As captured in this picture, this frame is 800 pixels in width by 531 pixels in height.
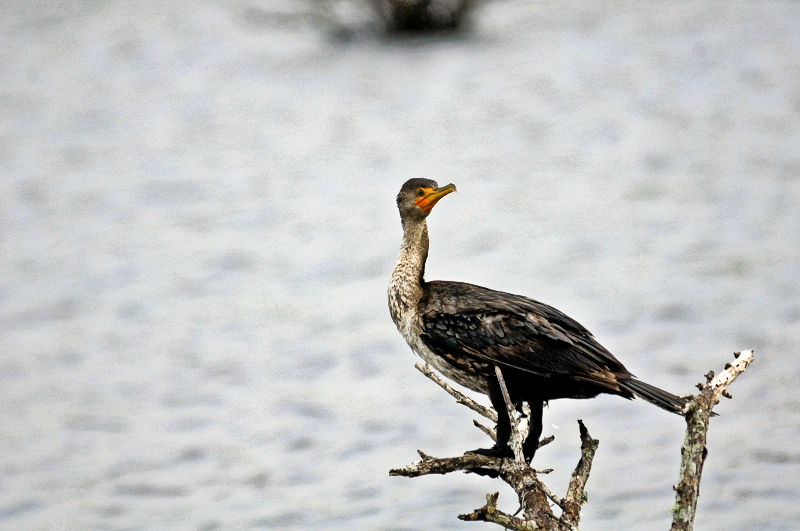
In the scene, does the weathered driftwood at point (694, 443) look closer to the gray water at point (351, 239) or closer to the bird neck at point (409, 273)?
the bird neck at point (409, 273)

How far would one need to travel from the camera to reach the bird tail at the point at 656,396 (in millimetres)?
6004

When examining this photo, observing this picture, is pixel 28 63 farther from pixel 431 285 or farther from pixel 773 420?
pixel 431 285

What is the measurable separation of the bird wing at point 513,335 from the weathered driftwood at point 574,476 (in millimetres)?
416

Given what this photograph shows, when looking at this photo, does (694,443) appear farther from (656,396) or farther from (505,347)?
(505,347)

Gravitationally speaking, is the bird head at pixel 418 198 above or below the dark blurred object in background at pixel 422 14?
below

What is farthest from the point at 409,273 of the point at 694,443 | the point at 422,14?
the point at 422,14

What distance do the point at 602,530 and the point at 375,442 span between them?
2.64 m

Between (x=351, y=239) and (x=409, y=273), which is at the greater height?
(x=351, y=239)

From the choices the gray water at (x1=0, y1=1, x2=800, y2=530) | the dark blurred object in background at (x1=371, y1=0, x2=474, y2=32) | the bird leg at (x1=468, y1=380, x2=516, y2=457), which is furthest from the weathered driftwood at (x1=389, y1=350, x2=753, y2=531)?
the dark blurred object in background at (x1=371, y1=0, x2=474, y2=32)

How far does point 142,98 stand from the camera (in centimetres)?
2331

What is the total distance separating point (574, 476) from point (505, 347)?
0.80 meters

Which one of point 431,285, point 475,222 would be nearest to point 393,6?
point 475,222

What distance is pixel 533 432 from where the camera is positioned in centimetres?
687

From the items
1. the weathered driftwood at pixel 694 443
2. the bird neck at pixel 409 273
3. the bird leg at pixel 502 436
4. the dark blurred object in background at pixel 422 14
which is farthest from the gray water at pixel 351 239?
the weathered driftwood at pixel 694 443
